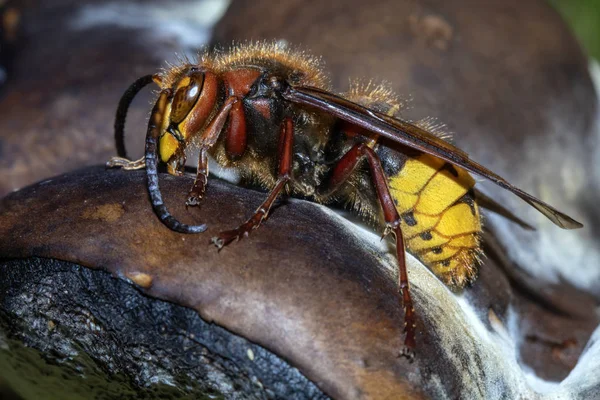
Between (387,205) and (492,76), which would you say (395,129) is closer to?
(387,205)

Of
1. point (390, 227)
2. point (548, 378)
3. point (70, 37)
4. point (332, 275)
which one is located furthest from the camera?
point (70, 37)

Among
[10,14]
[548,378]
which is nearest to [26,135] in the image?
[10,14]

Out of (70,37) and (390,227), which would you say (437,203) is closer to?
(390,227)

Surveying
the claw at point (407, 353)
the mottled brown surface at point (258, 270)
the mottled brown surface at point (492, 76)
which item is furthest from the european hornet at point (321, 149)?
the mottled brown surface at point (492, 76)

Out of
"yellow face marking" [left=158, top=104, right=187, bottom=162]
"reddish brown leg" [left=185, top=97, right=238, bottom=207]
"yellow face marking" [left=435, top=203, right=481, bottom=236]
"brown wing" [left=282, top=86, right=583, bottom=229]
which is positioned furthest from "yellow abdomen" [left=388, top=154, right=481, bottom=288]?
"yellow face marking" [left=158, top=104, right=187, bottom=162]

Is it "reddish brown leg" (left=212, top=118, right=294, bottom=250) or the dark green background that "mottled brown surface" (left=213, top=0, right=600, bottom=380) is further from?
the dark green background

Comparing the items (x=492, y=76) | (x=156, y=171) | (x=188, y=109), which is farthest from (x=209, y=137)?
(x=492, y=76)
